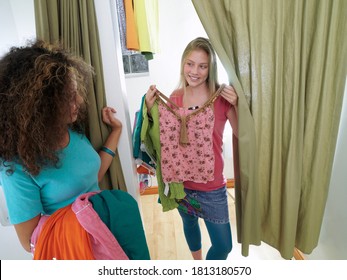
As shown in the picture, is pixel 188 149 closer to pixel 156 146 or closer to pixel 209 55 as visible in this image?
pixel 156 146

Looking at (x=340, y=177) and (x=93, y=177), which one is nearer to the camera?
(x=93, y=177)

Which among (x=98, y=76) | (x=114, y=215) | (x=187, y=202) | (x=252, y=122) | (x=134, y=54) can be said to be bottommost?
(x=187, y=202)

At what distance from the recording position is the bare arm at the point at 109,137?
95 cm

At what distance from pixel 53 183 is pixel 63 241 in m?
0.18

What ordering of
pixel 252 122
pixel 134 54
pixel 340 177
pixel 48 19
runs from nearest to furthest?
pixel 48 19, pixel 252 122, pixel 340 177, pixel 134 54

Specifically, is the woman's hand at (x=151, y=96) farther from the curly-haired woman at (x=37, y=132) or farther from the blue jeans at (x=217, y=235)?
the blue jeans at (x=217, y=235)

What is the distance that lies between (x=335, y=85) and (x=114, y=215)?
1.07m

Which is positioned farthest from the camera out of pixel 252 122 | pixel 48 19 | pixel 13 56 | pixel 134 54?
pixel 134 54

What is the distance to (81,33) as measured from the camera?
0.85 metres

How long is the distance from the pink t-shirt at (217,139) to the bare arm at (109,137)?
1.07ft

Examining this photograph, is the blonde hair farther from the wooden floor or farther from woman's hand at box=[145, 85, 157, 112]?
the wooden floor

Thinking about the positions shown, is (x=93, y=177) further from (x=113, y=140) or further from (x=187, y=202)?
(x=187, y=202)

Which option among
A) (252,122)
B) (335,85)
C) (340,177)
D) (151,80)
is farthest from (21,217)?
(151,80)

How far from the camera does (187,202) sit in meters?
1.20
